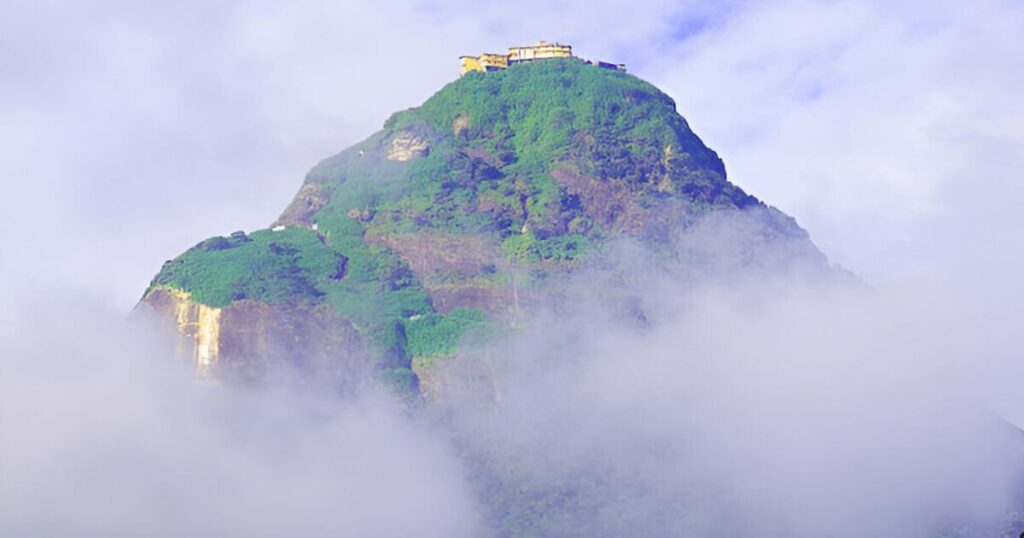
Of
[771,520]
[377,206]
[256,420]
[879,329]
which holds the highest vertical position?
[377,206]

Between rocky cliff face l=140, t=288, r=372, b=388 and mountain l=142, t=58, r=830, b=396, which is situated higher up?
mountain l=142, t=58, r=830, b=396

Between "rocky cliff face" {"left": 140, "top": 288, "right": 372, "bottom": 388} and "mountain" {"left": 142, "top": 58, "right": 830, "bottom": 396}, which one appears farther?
"mountain" {"left": 142, "top": 58, "right": 830, "bottom": 396}

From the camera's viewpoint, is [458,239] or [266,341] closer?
[266,341]

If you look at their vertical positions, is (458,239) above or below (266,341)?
above

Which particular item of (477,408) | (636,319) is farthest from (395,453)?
(636,319)

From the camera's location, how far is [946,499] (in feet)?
534

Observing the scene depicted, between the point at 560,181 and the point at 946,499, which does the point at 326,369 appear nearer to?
the point at 560,181

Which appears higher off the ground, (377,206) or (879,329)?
(377,206)

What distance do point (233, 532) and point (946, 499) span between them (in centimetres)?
5725

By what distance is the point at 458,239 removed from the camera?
182 metres

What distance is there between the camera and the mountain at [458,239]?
17162 cm

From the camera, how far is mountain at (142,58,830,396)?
17162 cm

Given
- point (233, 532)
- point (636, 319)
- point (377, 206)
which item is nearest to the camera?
point (233, 532)

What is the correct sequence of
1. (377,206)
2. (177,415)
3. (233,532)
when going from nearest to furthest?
(233,532) → (177,415) → (377,206)
